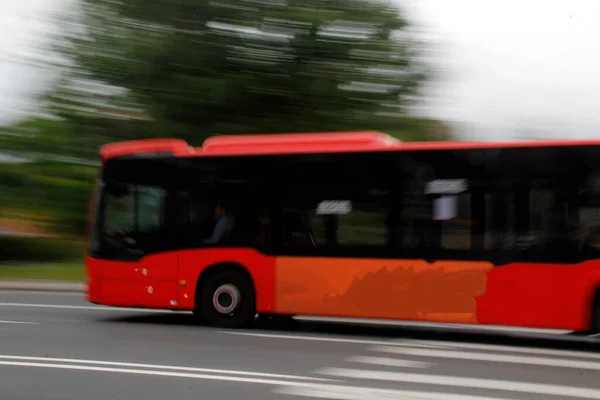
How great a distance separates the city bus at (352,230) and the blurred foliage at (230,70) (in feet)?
50.7

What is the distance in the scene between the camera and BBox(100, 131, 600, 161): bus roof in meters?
12.6

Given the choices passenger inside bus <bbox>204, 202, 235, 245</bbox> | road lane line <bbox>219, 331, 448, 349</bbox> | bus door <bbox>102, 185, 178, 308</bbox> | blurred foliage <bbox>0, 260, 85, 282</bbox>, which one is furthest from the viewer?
blurred foliage <bbox>0, 260, 85, 282</bbox>

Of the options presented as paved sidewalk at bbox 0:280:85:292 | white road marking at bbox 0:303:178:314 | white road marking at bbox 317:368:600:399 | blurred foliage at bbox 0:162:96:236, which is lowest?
paved sidewalk at bbox 0:280:85:292

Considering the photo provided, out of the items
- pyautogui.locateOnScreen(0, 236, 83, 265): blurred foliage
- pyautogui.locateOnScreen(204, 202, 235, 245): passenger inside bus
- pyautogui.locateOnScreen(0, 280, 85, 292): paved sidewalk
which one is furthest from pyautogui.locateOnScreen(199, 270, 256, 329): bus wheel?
pyautogui.locateOnScreen(0, 236, 83, 265): blurred foliage

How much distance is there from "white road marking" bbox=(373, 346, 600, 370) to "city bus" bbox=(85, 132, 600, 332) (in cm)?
98

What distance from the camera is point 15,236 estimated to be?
3869 cm

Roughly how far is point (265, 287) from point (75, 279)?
43.8ft

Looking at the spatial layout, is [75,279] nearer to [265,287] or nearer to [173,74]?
[173,74]

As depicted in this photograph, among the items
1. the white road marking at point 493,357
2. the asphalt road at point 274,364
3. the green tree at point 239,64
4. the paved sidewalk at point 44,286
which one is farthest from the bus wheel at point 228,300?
the green tree at point 239,64

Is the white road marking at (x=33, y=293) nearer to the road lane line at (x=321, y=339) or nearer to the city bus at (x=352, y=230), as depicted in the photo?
the city bus at (x=352, y=230)

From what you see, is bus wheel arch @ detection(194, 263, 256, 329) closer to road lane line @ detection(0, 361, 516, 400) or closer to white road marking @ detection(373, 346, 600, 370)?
white road marking @ detection(373, 346, 600, 370)

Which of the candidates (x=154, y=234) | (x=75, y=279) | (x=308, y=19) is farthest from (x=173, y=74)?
(x=154, y=234)

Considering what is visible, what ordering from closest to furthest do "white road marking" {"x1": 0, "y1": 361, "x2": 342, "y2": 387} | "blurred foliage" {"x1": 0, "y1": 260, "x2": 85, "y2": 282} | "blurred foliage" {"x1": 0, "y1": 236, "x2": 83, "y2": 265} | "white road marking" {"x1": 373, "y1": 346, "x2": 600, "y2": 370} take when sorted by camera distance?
1. "white road marking" {"x1": 0, "y1": 361, "x2": 342, "y2": 387}
2. "white road marking" {"x1": 373, "y1": 346, "x2": 600, "y2": 370}
3. "blurred foliage" {"x1": 0, "y1": 260, "x2": 85, "y2": 282}
4. "blurred foliage" {"x1": 0, "y1": 236, "x2": 83, "y2": 265}

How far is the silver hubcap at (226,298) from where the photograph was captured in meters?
13.7
